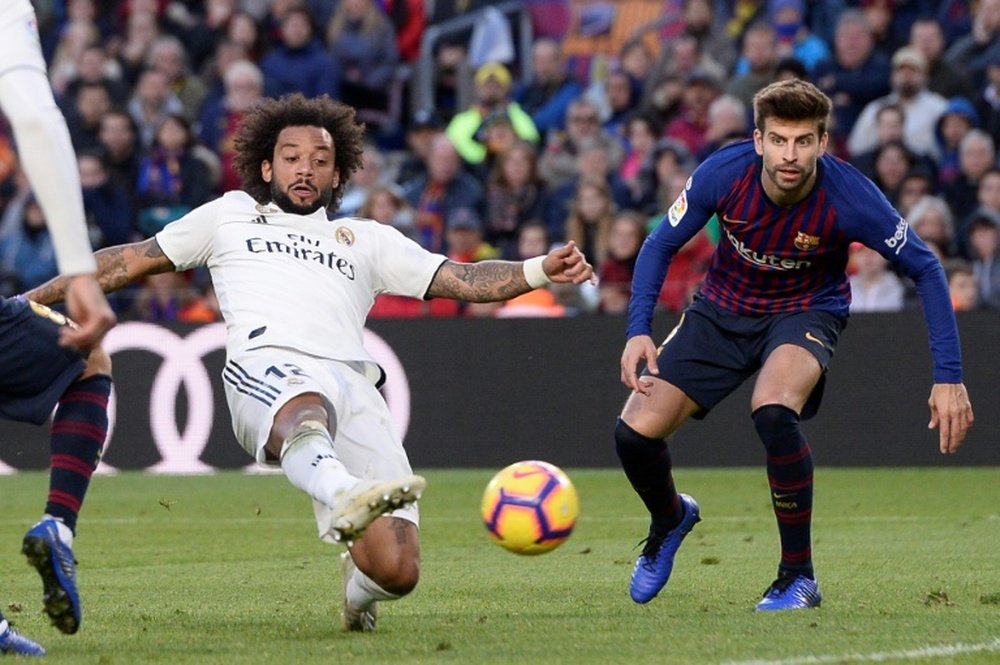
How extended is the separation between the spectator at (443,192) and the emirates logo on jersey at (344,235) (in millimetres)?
9650

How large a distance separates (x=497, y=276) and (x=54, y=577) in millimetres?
2107

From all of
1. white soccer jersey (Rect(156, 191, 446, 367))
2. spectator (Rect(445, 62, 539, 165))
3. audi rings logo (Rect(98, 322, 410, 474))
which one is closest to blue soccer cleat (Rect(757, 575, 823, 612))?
white soccer jersey (Rect(156, 191, 446, 367))

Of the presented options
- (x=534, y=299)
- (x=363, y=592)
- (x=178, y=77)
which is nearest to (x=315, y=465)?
(x=363, y=592)

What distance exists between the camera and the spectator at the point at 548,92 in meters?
18.6

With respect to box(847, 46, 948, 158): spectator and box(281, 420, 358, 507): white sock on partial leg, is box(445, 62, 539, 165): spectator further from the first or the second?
box(281, 420, 358, 507): white sock on partial leg

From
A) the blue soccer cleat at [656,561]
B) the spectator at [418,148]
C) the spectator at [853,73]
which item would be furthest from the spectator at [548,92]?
the blue soccer cleat at [656,561]

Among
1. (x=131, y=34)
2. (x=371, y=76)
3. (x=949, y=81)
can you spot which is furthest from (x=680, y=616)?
(x=131, y=34)

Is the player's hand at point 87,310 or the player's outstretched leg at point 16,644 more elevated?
the player's hand at point 87,310

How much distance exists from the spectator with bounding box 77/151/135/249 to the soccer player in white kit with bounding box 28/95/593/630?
389 inches

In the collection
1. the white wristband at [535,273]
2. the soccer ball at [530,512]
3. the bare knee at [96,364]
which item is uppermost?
the white wristband at [535,273]

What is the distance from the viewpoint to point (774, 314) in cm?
752

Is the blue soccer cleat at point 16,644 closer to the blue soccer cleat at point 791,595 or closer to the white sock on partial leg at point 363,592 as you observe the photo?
the white sock on partial leg at point 363,592

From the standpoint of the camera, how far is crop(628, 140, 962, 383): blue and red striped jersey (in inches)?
283

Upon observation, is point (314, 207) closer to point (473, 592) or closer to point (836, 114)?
point (473, 592)
